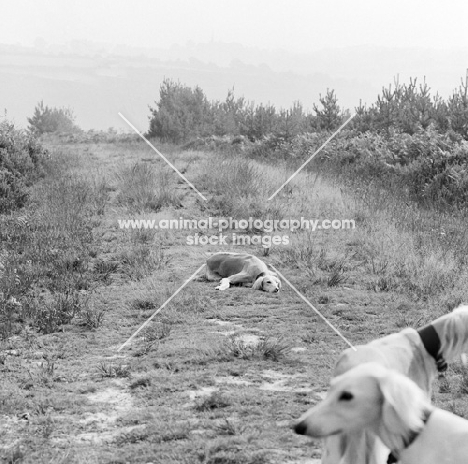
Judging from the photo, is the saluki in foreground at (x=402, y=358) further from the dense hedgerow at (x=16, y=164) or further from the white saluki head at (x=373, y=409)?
the dense hedgerow at (x=16, y=164)

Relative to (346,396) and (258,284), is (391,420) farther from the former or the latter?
(258,284)

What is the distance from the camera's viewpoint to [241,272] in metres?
8.61

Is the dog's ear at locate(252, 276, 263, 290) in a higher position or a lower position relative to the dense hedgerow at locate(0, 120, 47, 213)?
lower

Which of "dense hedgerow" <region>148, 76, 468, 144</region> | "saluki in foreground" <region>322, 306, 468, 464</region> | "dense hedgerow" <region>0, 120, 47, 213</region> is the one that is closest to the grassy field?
"dense hedgerow" <region>0, 120, 47, 213</region>

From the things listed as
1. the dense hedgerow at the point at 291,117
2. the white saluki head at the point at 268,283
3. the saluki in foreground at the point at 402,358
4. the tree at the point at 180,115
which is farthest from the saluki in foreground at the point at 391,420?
the tree at the point at 180,115

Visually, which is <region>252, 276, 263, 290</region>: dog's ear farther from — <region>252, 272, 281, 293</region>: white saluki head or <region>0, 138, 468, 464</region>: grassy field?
<region>0, 138, 468, 464</region>: grassy field

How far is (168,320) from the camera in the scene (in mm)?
7164

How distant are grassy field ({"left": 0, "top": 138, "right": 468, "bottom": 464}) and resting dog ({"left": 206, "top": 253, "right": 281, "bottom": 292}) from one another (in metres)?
0.16

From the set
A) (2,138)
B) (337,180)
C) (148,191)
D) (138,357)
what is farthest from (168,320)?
(2,138)

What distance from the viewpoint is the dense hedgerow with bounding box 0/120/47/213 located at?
1369 centimetres

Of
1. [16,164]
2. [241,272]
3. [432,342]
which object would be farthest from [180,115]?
[432,342]

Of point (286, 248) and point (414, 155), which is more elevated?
point (414, 155)

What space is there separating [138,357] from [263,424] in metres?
1.91

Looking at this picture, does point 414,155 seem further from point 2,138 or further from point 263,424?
point 263,424
